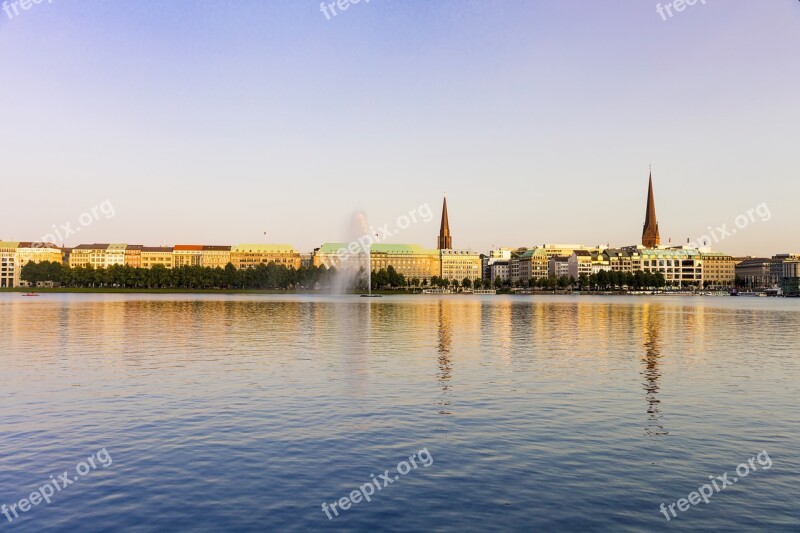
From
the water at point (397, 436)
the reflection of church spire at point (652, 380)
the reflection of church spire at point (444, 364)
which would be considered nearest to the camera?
the water at point (397, 436)

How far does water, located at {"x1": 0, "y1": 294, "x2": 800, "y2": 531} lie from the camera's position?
39.8 feet

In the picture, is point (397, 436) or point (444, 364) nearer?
point (397, 436)

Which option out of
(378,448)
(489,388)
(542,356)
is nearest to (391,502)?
(378,448)

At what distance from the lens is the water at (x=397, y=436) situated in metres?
12.1

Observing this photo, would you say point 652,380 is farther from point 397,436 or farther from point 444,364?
point 397,436

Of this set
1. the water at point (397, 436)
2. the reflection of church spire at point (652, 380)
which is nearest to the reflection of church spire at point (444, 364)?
the water at point (397, 436)

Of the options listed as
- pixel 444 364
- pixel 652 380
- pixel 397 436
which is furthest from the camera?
pixel 444 364

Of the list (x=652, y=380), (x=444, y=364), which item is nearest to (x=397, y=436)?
(x=652, y=380)

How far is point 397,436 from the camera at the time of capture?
17.4 meters

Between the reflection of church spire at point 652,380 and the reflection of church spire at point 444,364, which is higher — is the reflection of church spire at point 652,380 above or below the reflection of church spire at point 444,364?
below

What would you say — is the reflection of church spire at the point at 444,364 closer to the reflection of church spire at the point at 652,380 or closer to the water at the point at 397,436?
the water at the point at 397,436

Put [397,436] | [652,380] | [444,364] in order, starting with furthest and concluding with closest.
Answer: [444,364], [652,380], [397,436]

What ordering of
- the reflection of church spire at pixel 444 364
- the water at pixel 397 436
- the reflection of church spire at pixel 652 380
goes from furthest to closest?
1. the reflection of church spire at pixel 444 364
2. the reflection of church spire at pixel 652 380
3. the water at pixel 397 436

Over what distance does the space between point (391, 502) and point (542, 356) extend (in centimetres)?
2394
